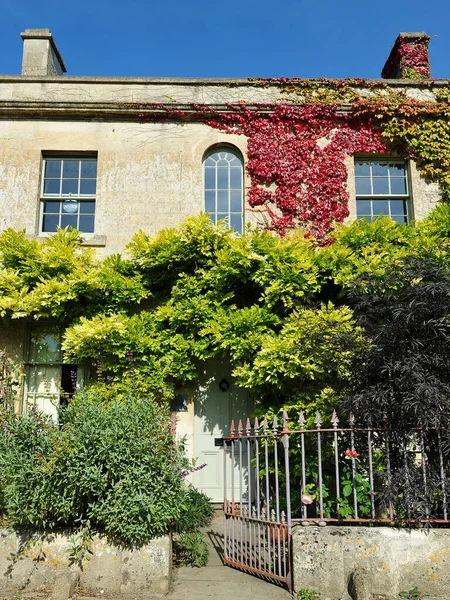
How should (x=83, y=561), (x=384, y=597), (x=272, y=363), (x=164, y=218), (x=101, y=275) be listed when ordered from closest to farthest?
(x=384, y=597), (x=83, y=561), (x=272, y=363), (x=101, y=275), (x=164, y=218)

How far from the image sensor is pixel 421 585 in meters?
5.15

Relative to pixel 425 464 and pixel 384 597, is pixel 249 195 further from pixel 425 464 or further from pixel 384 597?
pixel 384 597

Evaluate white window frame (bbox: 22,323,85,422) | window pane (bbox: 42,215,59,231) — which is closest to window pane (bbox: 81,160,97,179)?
window pane (bbox: 42,215,59,231)

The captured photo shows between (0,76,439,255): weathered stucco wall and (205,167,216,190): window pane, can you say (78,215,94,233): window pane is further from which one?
(205,167,216,190): window pane

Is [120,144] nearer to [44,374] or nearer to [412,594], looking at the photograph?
[44,374]

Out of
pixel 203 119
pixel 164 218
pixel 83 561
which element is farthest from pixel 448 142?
pixel 83 561

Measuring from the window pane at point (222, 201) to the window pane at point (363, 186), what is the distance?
2.45 m

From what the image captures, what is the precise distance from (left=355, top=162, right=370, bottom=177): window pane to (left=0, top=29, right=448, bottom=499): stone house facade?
2 cm

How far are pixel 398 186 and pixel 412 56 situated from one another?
2.98 metres

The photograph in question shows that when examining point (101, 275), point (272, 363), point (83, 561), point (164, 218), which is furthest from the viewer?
point (164, 218)

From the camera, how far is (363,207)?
1023cm

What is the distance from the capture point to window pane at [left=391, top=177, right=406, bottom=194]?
10.3 m

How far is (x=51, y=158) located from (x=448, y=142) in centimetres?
733

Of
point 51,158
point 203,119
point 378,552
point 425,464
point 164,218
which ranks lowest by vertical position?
point 378,552
